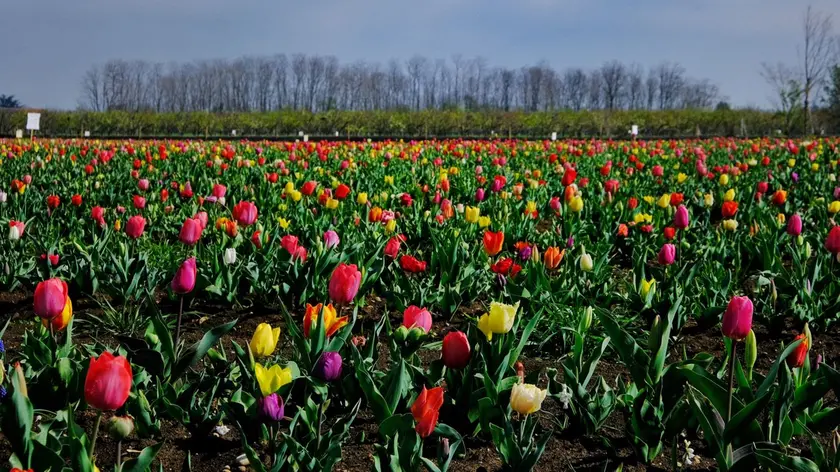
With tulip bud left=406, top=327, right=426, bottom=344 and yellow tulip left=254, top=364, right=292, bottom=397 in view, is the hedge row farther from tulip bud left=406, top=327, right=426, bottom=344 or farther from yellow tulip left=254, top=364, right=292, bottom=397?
yellow tulip left=254, top=364, right=292, bottom=397

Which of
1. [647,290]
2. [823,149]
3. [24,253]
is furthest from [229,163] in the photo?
[823,149]

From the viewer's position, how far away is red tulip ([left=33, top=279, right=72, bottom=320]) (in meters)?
1.91

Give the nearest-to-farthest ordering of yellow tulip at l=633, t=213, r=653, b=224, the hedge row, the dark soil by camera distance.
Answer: the dark soil → yellow tulip at l=633, t=213, r=653, b=224 → the hedge row

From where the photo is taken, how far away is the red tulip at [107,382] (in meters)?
1.41

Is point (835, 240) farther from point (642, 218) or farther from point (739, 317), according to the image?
point (642, 218)

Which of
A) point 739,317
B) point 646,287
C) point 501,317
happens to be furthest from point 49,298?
point 646,287

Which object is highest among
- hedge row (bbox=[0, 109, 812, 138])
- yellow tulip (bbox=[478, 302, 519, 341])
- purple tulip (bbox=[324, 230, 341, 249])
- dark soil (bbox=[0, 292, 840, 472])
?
hedge row (bbox=[0, 109, 812, 138])

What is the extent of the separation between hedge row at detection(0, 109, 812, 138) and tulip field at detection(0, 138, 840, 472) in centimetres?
3278

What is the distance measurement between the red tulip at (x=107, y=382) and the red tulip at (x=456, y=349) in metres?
0.79

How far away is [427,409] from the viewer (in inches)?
63.3

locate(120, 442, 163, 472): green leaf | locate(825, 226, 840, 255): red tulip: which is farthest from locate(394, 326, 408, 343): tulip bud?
locate(825, 226, 840, 255): red tulip

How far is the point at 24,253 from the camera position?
4051 millimetres

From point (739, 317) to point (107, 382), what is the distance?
1.44 metres

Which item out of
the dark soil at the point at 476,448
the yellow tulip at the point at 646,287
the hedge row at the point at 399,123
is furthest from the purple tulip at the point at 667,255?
the hedge row at the point at 399,123
